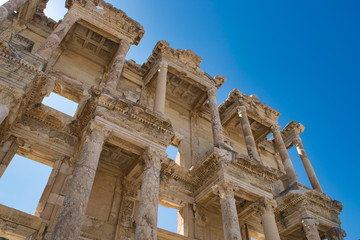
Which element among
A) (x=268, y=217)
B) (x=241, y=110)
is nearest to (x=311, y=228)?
(x=268, y=217)

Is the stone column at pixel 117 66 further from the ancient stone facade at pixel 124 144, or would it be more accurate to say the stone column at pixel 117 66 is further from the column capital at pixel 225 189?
the column capital at pixel 225 189

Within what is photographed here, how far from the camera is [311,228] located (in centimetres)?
1375

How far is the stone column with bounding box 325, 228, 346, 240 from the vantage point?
14547 mm

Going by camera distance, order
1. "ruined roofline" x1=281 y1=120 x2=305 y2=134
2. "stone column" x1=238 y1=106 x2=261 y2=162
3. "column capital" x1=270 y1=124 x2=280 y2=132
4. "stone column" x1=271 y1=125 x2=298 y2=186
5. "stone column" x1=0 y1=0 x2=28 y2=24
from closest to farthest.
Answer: "stone column" x1=0 y1=0 x2=28 y2=24 → "stone column" x1=238 y1=106 x2=261 y2=162 → "stone column" x1=271 y1=125 x2=298 y2=186 → "column capital" x1=270 y1=124 x2=280 y2=132 → "ruined roofline" x1=281 y1=120 x2=305 y2=134

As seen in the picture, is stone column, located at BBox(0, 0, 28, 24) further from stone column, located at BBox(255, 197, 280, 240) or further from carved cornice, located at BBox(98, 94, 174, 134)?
stone column, located at BBox(255, 197, 280, 240)

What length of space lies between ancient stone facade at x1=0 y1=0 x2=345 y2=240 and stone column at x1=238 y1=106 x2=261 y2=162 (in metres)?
0.09

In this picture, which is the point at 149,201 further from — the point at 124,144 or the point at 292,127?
the point at 292,127

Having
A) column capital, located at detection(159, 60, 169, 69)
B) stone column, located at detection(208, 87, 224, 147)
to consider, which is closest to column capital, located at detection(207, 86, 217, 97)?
stone column, located at detection(208, 87, 224, 147)

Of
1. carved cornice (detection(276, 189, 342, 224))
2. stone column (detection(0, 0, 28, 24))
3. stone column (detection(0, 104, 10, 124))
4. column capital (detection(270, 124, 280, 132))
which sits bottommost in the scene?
stone column (detection(0, 104, 10, 124))

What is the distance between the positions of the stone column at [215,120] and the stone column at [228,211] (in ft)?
7.57

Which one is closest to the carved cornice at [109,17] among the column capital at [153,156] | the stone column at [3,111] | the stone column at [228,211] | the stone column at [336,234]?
the column capital at [153,156]

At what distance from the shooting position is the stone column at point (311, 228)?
44.1 feet

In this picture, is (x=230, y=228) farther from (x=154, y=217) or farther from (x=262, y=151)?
(x=262, y=151)

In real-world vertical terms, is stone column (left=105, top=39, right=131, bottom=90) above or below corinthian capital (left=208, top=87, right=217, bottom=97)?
below
